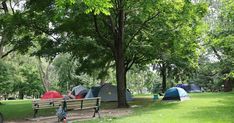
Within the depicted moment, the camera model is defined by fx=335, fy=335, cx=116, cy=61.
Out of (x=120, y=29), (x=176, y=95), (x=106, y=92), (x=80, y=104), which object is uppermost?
(x=120, y=29)

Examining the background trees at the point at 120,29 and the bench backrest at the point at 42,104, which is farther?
the background trees at the point at 120,29

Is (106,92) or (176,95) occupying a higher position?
(106,92)

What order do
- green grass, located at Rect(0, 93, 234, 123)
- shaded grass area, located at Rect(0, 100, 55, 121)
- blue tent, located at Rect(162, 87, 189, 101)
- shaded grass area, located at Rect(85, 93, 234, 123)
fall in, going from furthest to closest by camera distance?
blue tent, located at Rect(162, 87, 189, 101) → shaded grass area, located at Rect(0, 100, 55, 121) → green grass, located at Rect(0, 93, 234, 123) → shaded grass area, located at Rect(85, 93, 234, 123)

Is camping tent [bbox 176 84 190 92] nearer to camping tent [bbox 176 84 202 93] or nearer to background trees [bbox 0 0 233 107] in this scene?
camping tent [bbox 176 84 202 93]

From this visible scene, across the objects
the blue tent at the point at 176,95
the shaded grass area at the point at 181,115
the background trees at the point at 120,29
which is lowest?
the shaded grass area at the point at 181,115

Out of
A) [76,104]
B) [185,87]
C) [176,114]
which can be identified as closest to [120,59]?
[176,114]

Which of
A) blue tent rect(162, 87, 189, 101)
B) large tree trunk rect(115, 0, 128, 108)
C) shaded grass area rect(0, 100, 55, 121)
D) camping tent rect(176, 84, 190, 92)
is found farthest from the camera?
camping tent rect(176, 84, 190, 92)

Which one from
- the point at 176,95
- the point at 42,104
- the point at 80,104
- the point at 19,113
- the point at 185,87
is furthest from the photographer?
the point at 185,87

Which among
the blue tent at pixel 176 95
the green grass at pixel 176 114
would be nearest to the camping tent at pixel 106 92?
the blue tent at pixel 176 95

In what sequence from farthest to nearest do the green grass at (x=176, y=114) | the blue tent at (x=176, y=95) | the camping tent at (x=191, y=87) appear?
the camping tent at (x=191, y=87) < the blue tent at (x=176, y=95) < the green grass at (x=176, y=114)

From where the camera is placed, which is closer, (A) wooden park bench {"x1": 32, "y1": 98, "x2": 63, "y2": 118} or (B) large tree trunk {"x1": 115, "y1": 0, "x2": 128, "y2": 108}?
(A) wooden park bench {"x1": 32, "y1": 98, "x2": 63, "y2": 118}

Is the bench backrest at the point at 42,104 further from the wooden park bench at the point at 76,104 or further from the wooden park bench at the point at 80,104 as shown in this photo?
the wooden park bench at the point at 80,104

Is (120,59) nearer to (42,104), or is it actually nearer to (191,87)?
(42,104)

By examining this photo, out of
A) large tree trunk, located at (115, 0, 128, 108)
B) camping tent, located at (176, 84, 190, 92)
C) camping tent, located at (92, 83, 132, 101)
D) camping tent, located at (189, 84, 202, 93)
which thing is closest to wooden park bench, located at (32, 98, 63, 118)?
large tree trunk, located at (115, 0, 128, 108)
